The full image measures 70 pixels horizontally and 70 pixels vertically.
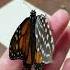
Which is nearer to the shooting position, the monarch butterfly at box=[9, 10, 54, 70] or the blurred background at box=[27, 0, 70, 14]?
the monarch butterfly at box=[9, 10, 54, 70]

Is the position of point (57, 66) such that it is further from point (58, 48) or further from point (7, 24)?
point (7, 24)

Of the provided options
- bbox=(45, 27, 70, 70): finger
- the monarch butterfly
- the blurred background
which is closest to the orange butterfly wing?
the monarch butterfly

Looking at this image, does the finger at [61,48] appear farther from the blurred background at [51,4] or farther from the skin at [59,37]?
the blurred background at [51,4]

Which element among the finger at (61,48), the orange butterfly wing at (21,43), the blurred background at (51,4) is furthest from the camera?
the blurred background at (51,4)

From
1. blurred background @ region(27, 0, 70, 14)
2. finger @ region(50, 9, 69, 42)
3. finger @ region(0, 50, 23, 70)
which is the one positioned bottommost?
finger @ region(0, 50, 23, 70)

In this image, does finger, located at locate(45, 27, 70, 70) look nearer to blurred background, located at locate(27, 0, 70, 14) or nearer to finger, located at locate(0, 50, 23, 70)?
finger, located at locate(0, 50, 23, 70)

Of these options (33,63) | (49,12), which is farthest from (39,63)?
(49,12)

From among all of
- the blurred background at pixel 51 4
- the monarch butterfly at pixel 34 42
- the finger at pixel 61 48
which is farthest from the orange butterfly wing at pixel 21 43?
the blurred background at pixel 51 4

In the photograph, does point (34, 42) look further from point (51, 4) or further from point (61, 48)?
point (51, 4)
